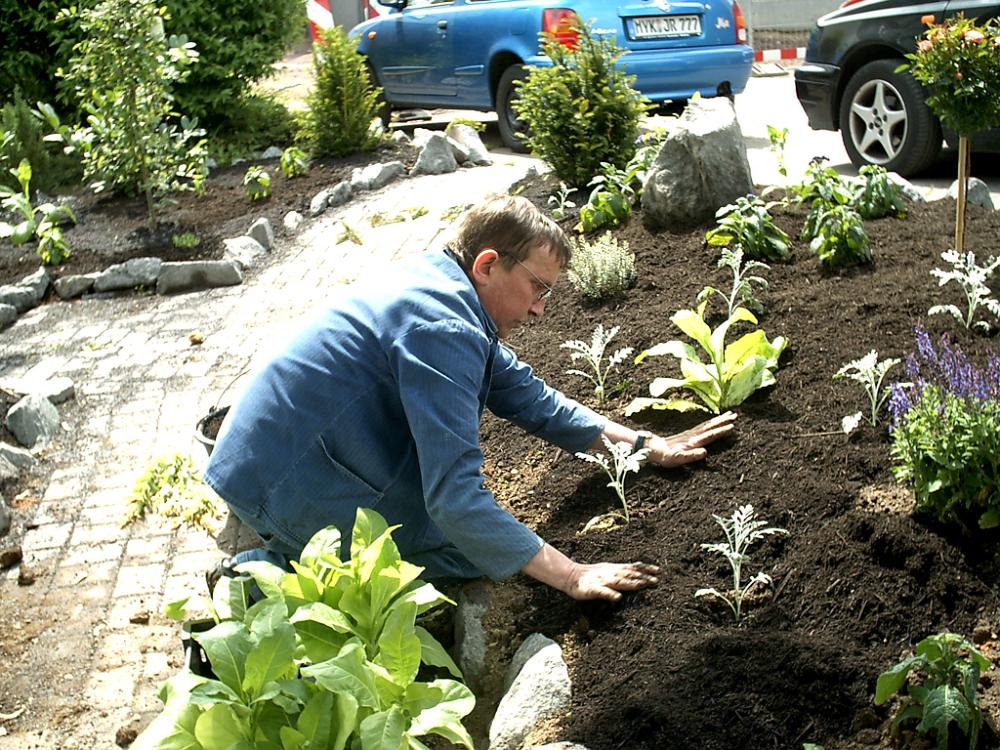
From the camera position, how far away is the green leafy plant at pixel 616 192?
6488 millimetres

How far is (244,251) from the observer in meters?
8.38

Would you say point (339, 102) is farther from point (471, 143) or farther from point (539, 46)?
point (539, 46)

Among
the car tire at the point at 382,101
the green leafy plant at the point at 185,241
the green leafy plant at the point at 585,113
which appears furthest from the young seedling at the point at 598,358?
the car tire at the point at 382,101

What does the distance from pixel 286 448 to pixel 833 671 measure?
168cm

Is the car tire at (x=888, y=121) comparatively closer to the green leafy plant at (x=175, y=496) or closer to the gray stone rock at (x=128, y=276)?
the gray stone rock at (x=128, y=276)

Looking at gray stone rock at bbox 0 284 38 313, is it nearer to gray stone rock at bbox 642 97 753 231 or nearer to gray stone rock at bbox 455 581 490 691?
gray stone rock at bbox 642 97 753 231

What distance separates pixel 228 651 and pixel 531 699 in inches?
34.0

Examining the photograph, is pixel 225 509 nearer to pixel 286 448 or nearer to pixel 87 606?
pixel 87 606

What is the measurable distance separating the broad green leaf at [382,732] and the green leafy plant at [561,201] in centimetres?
469

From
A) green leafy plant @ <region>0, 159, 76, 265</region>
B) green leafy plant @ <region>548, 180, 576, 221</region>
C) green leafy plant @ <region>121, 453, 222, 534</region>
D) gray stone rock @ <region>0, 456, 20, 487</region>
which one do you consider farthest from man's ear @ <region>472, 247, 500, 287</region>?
green leafy plant @ <region>0, 159, 76, 265</region>

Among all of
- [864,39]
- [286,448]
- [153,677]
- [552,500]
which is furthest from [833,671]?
[864,39]

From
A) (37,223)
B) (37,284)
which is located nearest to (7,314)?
(37,284)

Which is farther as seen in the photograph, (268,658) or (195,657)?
(195,657)

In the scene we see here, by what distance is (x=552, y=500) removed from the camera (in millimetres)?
4137
